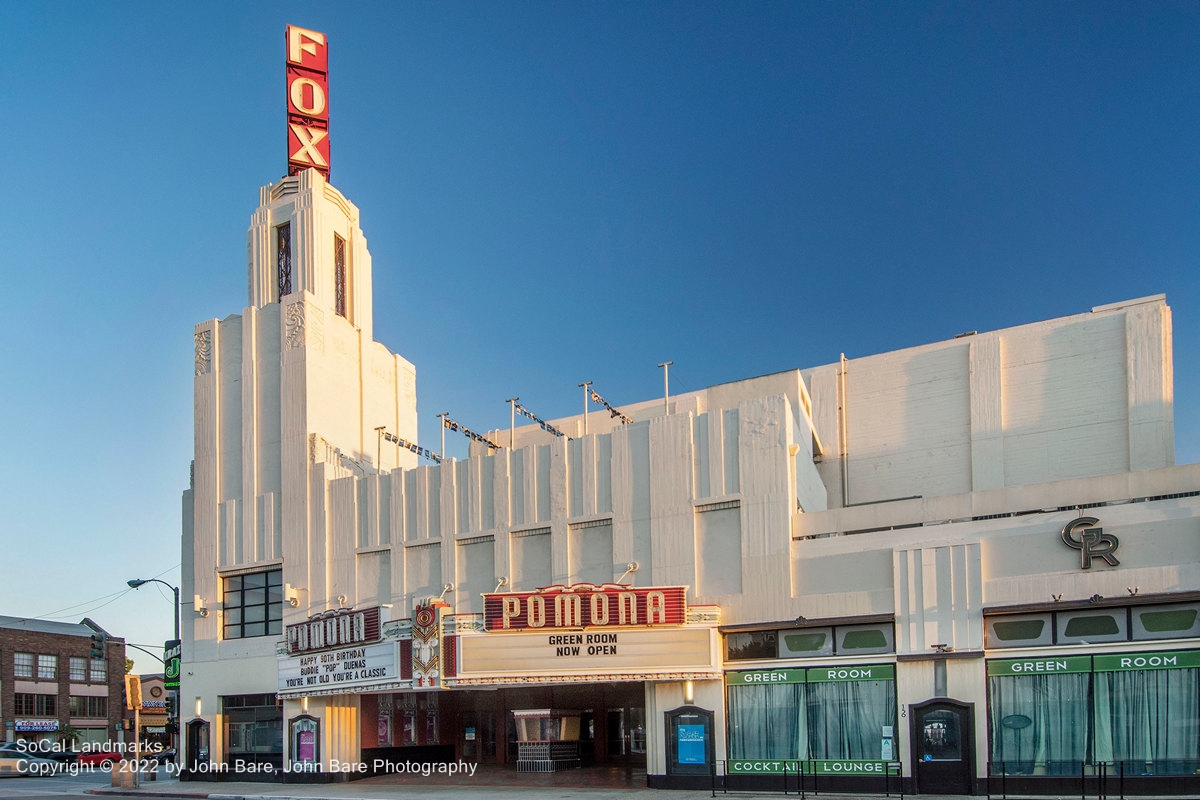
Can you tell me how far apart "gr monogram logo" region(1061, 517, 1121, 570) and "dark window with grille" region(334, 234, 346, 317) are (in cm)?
3009

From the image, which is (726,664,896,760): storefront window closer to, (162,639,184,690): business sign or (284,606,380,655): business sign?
(284,606,380,655): business sign

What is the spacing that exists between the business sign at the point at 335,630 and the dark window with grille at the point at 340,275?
13953 millimetres

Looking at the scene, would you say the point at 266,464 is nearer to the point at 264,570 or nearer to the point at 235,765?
the point at 264,570

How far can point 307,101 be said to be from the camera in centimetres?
4856

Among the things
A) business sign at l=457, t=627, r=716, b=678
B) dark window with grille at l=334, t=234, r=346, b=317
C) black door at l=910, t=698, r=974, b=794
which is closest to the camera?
black door at l=910, t=698, r=974, b=794

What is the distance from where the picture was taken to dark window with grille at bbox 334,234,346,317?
149ft

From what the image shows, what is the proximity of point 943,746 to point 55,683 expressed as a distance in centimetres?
7075

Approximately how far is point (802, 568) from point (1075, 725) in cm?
781

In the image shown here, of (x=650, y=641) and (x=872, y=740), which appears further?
(x=650, y=641)

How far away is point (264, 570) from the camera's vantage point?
41531mm

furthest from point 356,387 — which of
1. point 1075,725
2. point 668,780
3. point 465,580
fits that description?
point 1075,725

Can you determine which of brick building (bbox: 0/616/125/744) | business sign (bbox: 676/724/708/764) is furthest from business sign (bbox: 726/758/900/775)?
brick building (bbox: 0/616/125/744)

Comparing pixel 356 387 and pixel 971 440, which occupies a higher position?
pixel 356 387

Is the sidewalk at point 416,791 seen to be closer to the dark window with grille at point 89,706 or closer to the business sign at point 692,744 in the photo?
the business sign at point 692,744
